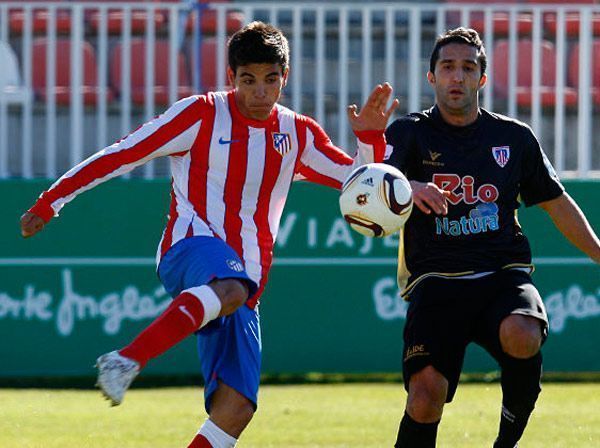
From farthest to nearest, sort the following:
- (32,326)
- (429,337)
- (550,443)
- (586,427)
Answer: (32,326)
(586,427)
(550,443)
(429,337)

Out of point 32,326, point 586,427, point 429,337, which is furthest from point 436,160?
point 32,326

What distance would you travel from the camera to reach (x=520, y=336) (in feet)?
20.2

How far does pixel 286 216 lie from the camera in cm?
1147

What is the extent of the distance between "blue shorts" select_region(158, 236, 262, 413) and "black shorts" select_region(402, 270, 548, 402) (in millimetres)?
697

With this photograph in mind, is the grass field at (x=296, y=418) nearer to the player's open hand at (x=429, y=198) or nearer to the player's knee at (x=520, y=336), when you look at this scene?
the player's knee at (x=520, y=336)

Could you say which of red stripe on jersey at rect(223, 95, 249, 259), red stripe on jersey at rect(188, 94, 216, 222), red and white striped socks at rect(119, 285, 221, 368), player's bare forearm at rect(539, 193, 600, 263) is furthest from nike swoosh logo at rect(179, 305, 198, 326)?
player's bare forearm at rect(539, 193, 600, 263)

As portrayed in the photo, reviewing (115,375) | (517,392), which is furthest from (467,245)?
(115,375)

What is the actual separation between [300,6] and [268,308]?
2.47 meters

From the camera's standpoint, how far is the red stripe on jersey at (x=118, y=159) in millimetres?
6184

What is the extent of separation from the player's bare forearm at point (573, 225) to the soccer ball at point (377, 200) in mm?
1043

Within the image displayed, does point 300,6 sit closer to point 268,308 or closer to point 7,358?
point 268,308

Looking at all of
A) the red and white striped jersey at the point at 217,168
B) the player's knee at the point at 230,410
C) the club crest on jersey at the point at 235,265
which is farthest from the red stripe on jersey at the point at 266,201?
the player's knee at the point at 230,410

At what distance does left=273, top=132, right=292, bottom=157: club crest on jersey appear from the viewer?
6430 mm

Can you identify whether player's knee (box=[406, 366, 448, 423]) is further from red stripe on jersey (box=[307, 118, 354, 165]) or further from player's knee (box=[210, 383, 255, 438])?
red stripe on jersey (box=[307, 118, 354, 165])
